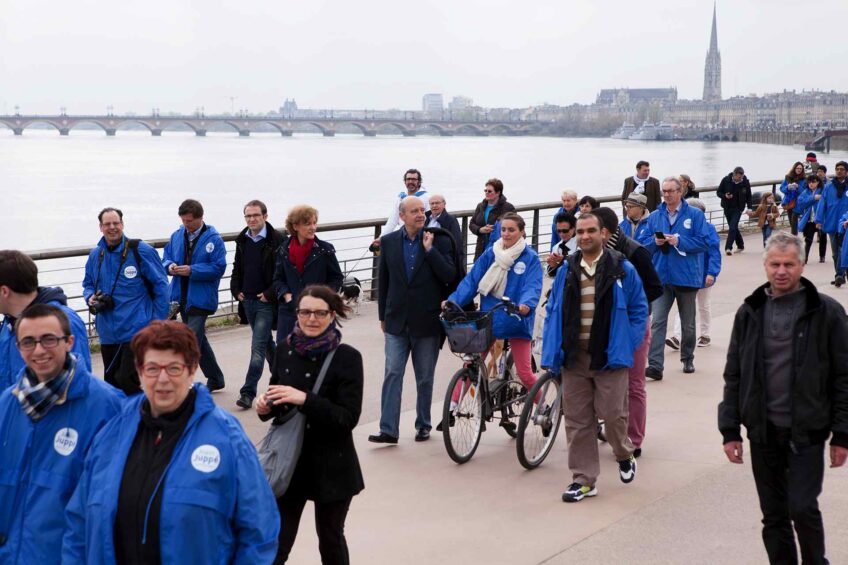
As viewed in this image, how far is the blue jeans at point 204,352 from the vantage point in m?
9.30

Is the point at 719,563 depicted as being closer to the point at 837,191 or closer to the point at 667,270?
the point at 667,270

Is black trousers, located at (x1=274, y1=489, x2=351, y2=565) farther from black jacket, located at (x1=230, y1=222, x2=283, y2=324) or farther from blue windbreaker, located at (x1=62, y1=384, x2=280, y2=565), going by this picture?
black jacket, located at (x1=230, y1=222, x2=283, y2=324)

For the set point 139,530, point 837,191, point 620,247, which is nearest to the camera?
point 139,530

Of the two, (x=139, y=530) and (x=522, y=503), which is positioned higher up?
(x=139, y=530)

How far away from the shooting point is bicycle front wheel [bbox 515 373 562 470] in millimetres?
7336

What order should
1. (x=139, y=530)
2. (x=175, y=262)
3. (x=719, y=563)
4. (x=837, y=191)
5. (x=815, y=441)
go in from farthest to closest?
(x=837, y=191) → (x=175, y=262) → (x=719, y=563) → (x=815, y=441) → (x=139, y=530)

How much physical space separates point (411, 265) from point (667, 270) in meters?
3.41

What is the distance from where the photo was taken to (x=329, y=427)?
4629 mm

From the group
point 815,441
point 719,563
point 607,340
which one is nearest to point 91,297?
point 607,340

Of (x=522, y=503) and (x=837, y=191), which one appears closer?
(x=522, y=503)

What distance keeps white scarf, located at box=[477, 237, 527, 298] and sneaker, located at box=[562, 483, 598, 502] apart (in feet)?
5.51

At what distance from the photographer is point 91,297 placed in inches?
313

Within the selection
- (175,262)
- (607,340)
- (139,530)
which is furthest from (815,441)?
(175,262)

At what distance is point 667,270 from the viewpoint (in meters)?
10.6
